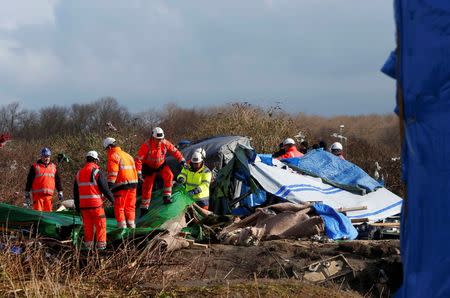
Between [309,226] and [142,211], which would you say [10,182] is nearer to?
[142,211]

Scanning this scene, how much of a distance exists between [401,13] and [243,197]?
12208 millimetres

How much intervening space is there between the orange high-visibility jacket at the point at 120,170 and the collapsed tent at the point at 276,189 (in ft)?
7.23

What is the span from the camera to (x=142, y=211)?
637 inches

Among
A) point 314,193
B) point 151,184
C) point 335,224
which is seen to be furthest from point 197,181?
point 335,224

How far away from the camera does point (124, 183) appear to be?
15289 mm

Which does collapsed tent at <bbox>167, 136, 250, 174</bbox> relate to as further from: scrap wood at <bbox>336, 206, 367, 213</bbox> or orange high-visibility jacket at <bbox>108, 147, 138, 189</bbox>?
orange high-visibility jacket at <bbox>108, 147, 138, 189</bbox>

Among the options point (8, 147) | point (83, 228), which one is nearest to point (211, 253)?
point (83, 228)

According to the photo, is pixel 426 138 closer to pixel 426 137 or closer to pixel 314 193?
pixel 426 137

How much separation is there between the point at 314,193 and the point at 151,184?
3112 millimetres

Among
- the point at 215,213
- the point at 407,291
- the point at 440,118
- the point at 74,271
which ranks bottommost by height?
the point at 215,213

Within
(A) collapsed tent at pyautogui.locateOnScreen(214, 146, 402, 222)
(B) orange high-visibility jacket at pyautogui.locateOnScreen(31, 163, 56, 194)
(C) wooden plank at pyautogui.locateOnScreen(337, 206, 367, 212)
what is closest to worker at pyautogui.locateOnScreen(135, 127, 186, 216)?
(A) collapsed tent at pyautogui.locateOnScreen(214, 146, 402, 222)

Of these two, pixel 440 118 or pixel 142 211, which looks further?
pixel 142 211

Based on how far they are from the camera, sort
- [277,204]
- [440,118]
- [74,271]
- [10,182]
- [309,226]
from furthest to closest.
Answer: [10,182] → [277,204] → [309,226] → [74,271] → [440,118]

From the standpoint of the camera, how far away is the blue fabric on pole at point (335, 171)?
18531mm
